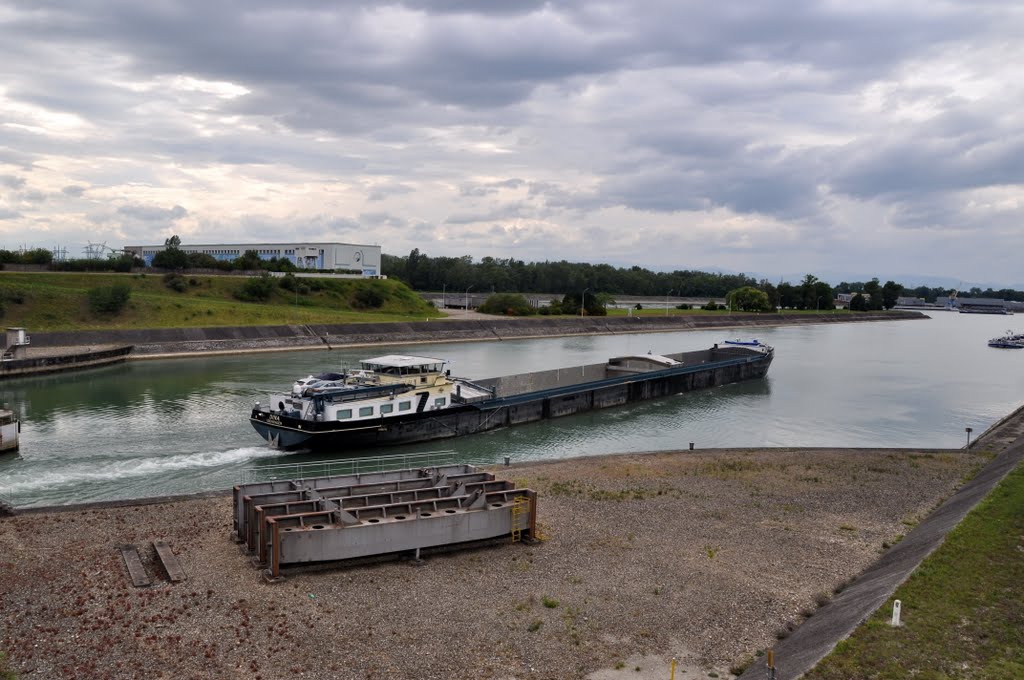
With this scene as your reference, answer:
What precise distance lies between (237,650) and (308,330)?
67119 millimetres

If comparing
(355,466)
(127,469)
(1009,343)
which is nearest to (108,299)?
(127,469)

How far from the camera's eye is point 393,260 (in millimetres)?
197750

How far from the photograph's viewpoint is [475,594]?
50.4 ft

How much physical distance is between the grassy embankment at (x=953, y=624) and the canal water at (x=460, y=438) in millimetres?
18428

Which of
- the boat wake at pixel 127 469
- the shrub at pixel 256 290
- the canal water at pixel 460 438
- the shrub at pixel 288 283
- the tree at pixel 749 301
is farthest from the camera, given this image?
the tree at pixel 749 301

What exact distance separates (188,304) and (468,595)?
72.3m

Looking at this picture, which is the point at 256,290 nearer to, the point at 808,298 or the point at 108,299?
the point at 108,299

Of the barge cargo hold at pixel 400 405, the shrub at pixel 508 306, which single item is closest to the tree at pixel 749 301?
the shrub at pixel 508 306

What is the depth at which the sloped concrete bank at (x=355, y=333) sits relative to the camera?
65.3 metres

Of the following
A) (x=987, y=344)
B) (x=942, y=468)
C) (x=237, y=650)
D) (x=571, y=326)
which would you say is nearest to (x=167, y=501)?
(x=237, y=650)

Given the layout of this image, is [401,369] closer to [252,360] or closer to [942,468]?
[942,468]

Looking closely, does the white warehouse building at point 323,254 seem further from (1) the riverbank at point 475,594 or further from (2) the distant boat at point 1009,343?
(1) the riverbank at point 475,594

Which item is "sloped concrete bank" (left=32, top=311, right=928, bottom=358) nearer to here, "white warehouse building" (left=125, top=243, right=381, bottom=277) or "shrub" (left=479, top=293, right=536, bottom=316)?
"shrub" (left=479, top=293, right=536, bottom=316)

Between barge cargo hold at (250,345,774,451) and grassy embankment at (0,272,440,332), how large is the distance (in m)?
43.6
